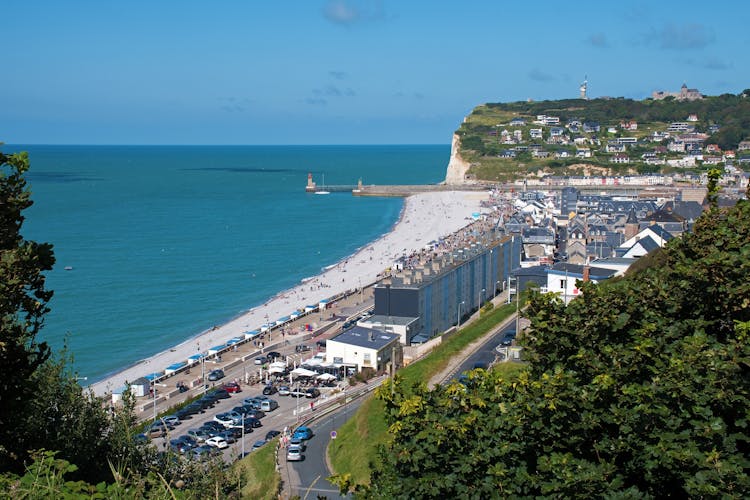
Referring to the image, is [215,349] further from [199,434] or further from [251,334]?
[199,434]

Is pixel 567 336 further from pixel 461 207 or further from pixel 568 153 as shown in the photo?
pixel 568 153

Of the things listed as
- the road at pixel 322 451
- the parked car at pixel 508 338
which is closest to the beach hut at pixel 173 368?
the road at pixel 322 451

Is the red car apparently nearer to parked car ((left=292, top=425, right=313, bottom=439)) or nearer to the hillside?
parked car ((left=292, top=425, right=313, bottom=439))

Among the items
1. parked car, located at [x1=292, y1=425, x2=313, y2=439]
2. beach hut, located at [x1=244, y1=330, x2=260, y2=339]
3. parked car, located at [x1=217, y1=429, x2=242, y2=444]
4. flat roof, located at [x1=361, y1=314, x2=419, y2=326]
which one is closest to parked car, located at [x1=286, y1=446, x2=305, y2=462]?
parked car, located at [x1=292, y1=425, x2=313, y2=439]

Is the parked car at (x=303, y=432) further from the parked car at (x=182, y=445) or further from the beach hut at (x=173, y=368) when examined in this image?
the beach hut at (x=173, y=368)

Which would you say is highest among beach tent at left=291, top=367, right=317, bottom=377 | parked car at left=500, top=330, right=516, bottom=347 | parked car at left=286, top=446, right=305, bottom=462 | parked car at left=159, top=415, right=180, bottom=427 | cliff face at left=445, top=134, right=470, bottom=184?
cliff face at left=445, top=134, right=470, bottom=184
